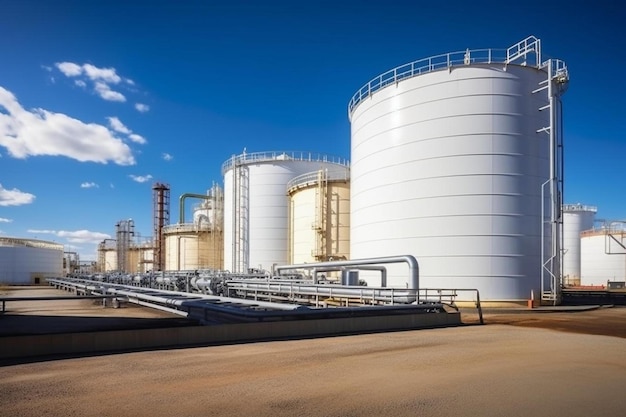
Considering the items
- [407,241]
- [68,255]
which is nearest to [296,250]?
[407,241]

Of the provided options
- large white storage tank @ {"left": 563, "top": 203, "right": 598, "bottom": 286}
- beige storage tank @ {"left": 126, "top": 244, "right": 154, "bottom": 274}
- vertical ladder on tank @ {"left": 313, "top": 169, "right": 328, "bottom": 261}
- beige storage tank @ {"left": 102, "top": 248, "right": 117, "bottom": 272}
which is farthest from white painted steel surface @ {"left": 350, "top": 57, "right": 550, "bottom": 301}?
beige storage tank @ {"left": 102, "top": 248, "right": 117, "bottom": 272}

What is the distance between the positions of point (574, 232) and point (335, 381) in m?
60.7

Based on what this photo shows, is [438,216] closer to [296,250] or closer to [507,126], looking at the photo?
[507,126]

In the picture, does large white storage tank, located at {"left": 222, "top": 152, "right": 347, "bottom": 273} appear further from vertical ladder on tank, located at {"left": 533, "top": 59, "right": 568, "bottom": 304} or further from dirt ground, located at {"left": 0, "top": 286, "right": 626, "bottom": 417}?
dirt ground, located at {"left": 0, "top": 286, "right": 626, "bottom": 417}

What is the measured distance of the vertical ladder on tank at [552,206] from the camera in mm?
22219

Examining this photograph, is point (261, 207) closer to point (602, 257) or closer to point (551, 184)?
point (551, 184)

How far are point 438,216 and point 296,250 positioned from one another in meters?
16.9

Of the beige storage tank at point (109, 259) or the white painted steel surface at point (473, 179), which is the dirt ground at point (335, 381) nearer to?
the white painted steel surface at point (473, 179)

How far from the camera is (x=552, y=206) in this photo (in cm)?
2233

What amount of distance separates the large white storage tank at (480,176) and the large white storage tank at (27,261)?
54.0 metres

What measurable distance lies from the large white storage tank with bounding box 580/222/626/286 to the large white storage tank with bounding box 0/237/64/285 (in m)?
67.8

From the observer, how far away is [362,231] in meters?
26.9

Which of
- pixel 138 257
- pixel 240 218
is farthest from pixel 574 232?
pixel 138 257

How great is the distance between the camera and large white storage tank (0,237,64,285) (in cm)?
5772
